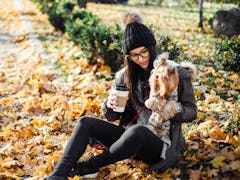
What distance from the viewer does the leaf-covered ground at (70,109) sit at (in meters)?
3.77

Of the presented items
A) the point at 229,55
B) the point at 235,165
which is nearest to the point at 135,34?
the point at 235,165

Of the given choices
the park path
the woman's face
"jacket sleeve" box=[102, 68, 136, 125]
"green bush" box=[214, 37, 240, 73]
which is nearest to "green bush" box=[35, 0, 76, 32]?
the park path

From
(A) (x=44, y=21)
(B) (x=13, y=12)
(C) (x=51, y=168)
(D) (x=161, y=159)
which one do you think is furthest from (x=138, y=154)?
(B) (x=13, y=12)

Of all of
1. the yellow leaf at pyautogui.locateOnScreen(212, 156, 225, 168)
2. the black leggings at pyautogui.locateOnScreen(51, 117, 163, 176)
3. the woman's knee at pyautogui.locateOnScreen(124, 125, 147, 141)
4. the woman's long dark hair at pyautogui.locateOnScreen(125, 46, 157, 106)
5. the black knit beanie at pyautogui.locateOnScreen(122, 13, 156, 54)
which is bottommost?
the yellow leaf at pyautogui.locateOnScreen(212, 156, 225, 168)

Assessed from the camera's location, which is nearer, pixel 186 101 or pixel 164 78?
pixel 164 78

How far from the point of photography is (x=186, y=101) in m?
3.46

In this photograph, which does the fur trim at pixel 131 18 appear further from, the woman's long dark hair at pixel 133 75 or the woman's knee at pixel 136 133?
the woman's knee at pixel 136 133

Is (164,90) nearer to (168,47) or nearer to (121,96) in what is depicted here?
(121,96)

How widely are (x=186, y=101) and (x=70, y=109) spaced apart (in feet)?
7.27

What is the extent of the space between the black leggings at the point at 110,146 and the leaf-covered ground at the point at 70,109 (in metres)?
0.28

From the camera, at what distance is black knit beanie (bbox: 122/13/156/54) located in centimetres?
354

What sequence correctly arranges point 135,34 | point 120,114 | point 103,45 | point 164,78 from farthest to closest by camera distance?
point 103,45, point 120,114, point 135,34, point 164,78

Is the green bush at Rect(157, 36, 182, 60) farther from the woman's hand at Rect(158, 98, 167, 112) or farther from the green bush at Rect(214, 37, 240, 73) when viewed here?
the woman's hand at Rect(158, 98, 167, 112)

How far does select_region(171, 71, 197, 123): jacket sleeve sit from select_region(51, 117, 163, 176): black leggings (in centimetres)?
28
